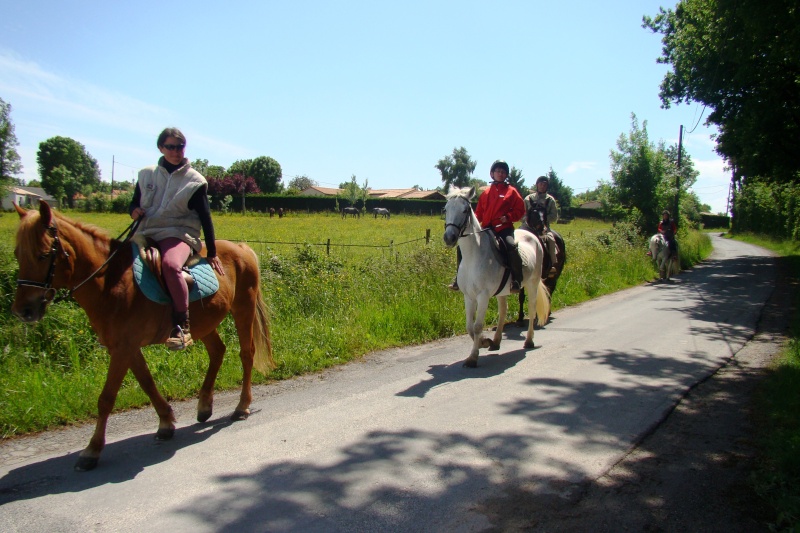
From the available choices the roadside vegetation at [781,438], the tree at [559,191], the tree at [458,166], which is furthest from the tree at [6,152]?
the tree at [458,166]

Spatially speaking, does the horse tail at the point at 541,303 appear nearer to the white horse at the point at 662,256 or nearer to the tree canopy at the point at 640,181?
the white horse at the point at 662,256

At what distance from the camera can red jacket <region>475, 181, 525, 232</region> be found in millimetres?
7789

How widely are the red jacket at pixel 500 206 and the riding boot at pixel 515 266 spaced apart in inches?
14.1

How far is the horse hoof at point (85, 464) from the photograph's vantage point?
389 cm

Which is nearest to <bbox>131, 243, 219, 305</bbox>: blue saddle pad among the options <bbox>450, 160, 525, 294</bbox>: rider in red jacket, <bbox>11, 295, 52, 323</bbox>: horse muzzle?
<bbox>11, 295, 52, 323</bbox>: horse muzzle

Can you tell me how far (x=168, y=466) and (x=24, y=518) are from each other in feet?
3.14

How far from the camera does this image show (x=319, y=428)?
479cm

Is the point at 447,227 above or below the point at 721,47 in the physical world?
below

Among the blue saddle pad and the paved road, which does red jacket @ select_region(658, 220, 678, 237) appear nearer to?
the paved road

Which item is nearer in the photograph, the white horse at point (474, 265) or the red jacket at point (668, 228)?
the white horse at point (474, 265)

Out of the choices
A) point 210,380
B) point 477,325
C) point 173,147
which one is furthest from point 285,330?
point 173,147

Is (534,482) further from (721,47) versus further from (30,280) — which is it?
(721,47)

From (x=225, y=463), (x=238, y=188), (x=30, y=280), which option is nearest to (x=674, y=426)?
(x=225, y=463)

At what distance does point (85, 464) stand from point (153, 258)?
1.65m
